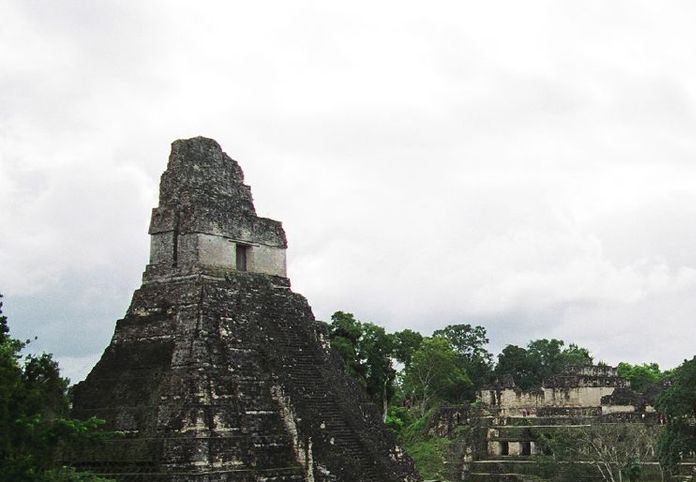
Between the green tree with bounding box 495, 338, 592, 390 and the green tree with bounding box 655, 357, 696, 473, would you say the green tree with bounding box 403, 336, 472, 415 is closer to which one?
the green tree with bounding box 495, 338, 592, 390

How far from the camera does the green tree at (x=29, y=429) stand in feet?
37.1

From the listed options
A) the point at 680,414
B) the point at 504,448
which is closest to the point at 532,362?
the point at 504,448

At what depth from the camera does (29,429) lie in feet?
37.8

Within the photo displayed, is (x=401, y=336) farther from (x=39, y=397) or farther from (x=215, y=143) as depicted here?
(x=39, y=397)

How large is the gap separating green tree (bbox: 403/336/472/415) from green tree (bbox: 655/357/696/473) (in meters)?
26.3

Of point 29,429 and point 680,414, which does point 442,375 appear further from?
point 29,429

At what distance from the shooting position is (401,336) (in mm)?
47969

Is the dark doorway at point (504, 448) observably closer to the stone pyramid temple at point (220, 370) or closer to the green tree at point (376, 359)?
the green tree at point (376, 359)

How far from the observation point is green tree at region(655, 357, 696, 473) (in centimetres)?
2403

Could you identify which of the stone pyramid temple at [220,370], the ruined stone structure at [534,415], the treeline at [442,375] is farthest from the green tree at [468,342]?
the stone pyramid temple at [220,370]

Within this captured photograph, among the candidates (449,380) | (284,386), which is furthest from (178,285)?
(449,380)

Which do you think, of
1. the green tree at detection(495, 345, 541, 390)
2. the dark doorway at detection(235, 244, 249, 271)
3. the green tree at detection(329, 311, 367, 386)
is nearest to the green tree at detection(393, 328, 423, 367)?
the green tree at detection(329, 311, 367, 386)

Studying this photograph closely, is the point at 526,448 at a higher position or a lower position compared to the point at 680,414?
lower

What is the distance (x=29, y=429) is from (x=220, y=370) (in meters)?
4.11
